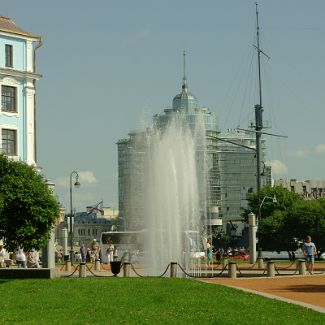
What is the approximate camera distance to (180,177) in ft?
154

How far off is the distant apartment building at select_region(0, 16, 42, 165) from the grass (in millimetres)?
27734

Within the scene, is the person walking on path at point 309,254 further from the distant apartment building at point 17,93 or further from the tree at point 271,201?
the tree at point 271,201

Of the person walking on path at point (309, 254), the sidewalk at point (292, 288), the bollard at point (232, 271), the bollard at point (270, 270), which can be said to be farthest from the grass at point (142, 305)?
the person walking on path at point (309, 254)

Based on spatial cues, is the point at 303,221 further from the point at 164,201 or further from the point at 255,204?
the point at 164,201

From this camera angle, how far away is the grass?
20953 mm

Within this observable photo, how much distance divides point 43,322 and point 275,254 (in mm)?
89245

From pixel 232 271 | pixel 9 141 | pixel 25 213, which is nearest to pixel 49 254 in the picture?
pixel 25 213

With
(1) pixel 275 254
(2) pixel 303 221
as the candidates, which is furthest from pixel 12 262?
(1) pixel 275 254

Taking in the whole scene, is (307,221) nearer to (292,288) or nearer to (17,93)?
(17,93)

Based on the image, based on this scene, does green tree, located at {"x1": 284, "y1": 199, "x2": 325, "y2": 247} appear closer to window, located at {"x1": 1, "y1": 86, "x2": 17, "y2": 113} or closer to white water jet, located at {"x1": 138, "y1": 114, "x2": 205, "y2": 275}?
window, located at {"x1": 1, "y1": 86, "x2": 17, "y2": 113}

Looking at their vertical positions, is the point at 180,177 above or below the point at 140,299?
above

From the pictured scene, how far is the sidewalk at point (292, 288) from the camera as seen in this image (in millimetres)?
25841

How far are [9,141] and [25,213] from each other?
20.7 metres

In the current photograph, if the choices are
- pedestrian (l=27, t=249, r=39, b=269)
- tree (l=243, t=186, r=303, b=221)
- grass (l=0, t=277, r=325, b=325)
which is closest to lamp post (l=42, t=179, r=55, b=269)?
pedestrian (l=27, t=249, r=39, b=269)
